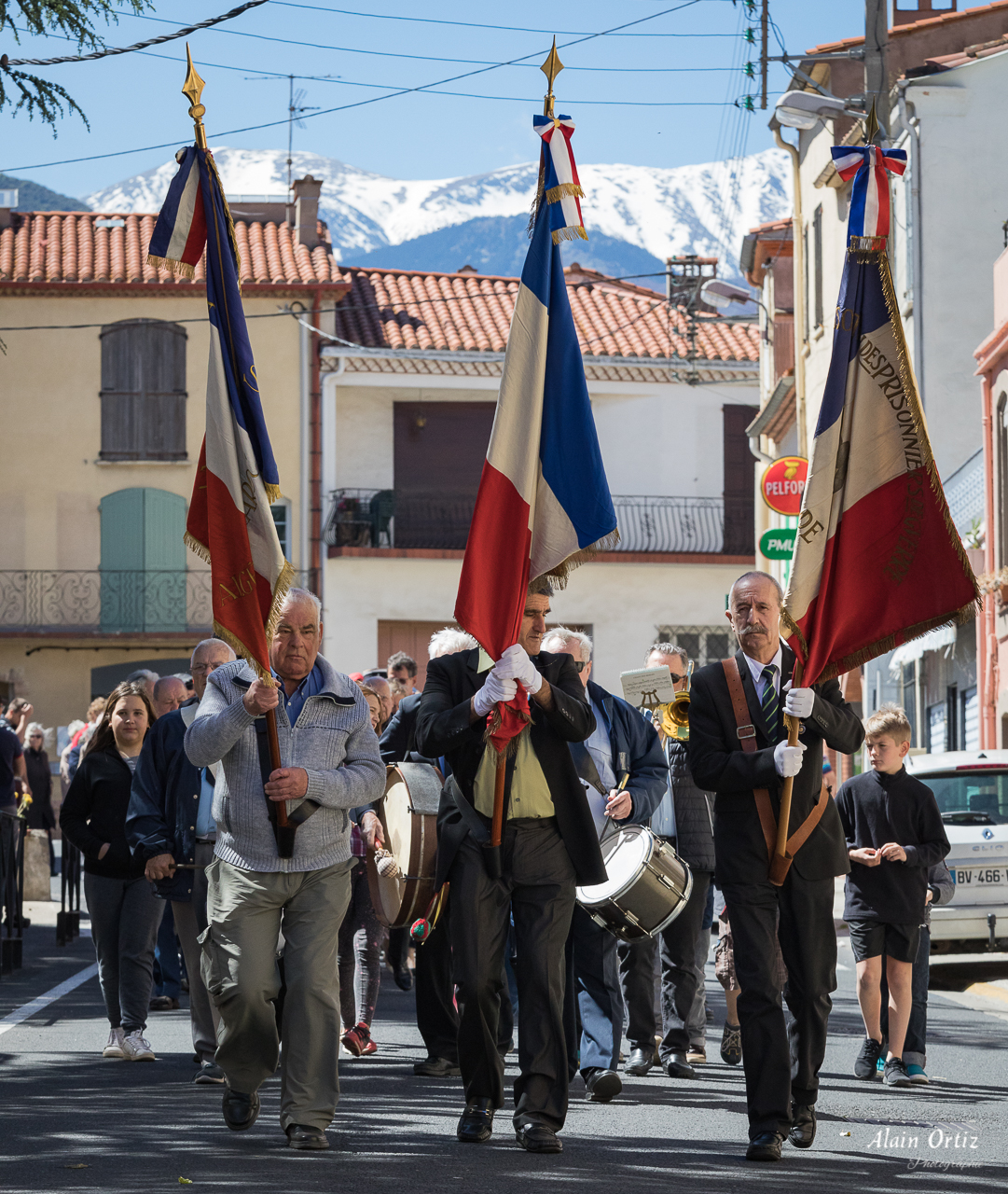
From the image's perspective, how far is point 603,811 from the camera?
365 inches

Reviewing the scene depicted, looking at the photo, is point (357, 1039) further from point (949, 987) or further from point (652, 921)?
point (949, 987)

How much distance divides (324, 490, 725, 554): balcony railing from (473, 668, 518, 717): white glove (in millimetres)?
27855

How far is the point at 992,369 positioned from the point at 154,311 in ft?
59.5

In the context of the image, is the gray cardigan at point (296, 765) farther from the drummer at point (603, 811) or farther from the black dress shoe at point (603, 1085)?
the black dress shoe at point (603, 1085)

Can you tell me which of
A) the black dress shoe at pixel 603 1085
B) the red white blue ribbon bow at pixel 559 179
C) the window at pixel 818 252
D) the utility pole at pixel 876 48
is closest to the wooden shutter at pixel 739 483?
the window at pixel 818 252

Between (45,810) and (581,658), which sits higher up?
(581,658)

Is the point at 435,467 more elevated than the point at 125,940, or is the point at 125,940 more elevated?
the point at 435,467

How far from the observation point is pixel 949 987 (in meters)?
14.6

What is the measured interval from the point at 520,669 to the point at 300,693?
3.07 ft

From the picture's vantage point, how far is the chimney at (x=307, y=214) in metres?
37.3

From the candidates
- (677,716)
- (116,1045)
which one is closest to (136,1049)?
(116,1045)

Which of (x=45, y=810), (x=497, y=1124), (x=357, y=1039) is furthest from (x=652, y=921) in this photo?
(x=45, y=810)

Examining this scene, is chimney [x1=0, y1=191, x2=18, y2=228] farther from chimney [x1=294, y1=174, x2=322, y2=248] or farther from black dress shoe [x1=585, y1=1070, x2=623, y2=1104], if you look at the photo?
black dress shoe [x1=585, y1=1070, x2=623, y2=1104]

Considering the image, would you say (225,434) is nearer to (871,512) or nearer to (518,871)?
(518,871)
